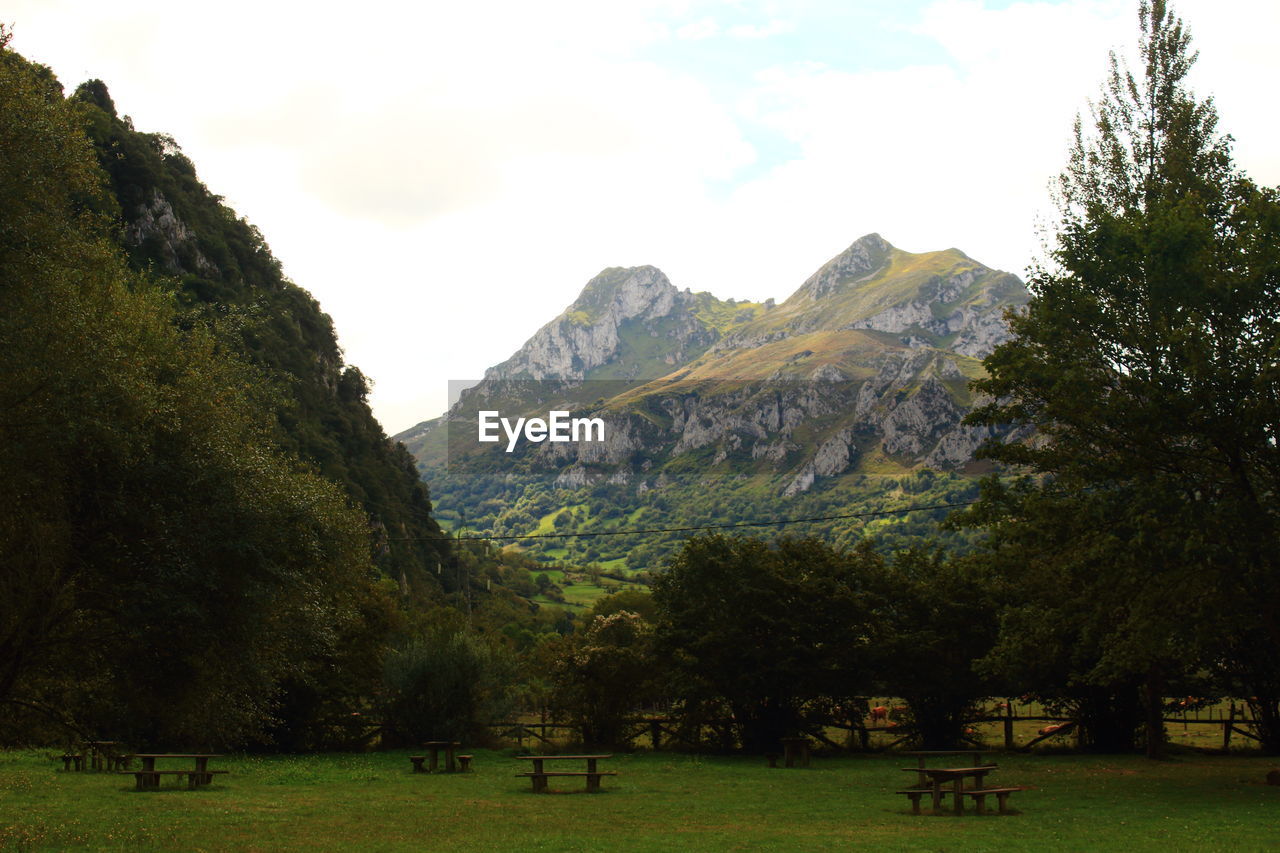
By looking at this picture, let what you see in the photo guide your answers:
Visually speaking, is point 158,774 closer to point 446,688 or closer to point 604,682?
point 446,688

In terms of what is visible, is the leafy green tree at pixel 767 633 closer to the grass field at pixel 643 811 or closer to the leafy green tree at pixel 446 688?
the grass field at pixel 643 811

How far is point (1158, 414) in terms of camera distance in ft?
76.2

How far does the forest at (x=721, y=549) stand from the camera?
16156 millimetres

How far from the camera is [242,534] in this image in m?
17.3

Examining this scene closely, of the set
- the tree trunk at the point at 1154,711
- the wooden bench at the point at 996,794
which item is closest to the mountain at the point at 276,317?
the tree trunk at the point at 1154,711

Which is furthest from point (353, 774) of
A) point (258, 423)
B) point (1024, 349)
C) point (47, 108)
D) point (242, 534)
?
point (1024, 349)

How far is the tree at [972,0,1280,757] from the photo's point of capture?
22484 millimetres

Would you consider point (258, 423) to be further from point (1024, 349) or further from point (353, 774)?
point (1024, 349)

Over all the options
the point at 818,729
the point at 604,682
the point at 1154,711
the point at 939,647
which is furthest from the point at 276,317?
the point at 1154,711

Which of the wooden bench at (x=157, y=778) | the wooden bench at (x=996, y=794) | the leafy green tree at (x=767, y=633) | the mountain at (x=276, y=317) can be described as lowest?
the wooden bench at (x=157, y=778)

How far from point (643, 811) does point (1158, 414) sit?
14.9 meters

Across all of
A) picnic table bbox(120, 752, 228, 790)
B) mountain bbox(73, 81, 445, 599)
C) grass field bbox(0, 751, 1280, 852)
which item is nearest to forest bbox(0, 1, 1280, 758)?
picnic table bbox(120, 752, 228, 790)

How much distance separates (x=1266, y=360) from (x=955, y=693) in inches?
752

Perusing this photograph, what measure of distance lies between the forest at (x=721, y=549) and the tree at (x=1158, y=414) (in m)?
0.09
